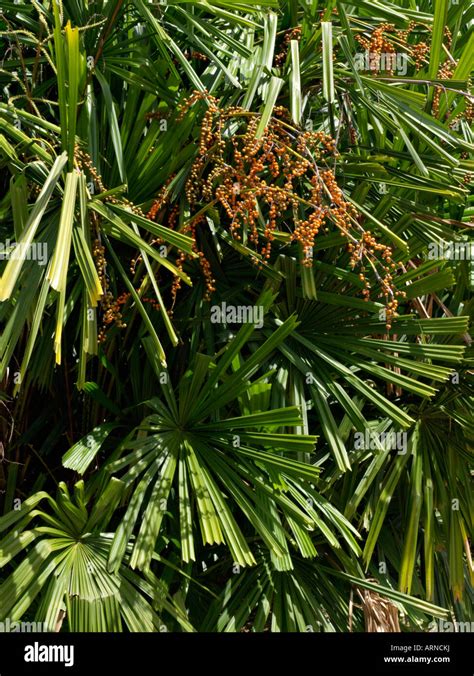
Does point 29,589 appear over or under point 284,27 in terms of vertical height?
under

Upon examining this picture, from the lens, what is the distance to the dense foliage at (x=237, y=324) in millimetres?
1858

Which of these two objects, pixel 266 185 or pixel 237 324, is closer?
pixel 266 185

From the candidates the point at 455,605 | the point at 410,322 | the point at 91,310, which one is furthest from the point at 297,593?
the point at 91,310

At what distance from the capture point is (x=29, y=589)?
1.80 m

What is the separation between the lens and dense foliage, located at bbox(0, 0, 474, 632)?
6.10 feet

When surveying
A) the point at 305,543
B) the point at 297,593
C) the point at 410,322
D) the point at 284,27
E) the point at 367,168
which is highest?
the point at 284,27

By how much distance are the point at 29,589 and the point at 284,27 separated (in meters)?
1.70

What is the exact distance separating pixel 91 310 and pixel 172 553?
2.51ft

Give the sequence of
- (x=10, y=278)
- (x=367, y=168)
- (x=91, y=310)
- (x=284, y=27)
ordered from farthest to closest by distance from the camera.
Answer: (x=284, y=27) → (x=367, y=168) → (x=91, y=310) → (x=10, y=278)

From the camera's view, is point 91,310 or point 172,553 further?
point 172,553

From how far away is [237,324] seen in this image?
234 cm

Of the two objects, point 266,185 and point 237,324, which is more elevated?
point 266,185

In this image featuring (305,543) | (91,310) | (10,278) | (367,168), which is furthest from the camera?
(367,168)

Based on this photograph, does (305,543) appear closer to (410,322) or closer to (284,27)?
(410,322)
